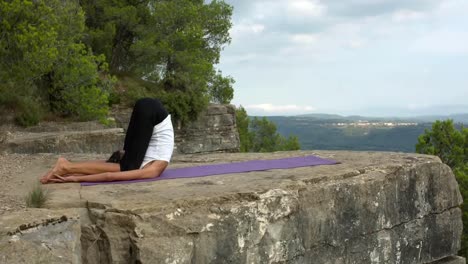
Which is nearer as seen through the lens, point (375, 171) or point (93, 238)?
point (93, 238)

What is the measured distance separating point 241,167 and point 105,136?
6682mm

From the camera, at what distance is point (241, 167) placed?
5902 mm

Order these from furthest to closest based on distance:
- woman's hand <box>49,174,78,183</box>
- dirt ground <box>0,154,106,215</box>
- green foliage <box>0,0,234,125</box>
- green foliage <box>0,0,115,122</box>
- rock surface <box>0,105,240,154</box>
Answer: green foliage <box>0,0,234,125</box>, green foliage <box>0,0,115,122</box>, rock surface <box>0,105,240,154</box>, woman's hand <box>49,174,78,183</box>, dirt ground <box>0,154,106,215</box>

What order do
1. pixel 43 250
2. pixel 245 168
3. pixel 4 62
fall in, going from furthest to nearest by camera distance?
pixel 4 62 → pixel 245 168 → pixel 43 250

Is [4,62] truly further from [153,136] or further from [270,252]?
[270,252]

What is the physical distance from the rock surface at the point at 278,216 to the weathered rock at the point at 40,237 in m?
0.01

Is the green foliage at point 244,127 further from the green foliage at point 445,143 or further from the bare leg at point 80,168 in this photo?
the bare leg at point 80,168

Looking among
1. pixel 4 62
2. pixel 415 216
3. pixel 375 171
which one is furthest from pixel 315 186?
pixel 4 62

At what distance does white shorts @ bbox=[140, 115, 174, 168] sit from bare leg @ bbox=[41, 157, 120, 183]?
392 millimetres

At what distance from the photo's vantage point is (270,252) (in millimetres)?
4359

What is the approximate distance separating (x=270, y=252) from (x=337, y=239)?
3.04 ft

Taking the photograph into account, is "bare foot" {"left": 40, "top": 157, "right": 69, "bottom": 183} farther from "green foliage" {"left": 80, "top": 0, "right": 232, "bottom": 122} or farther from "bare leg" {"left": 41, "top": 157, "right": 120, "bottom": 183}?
"green foliage" {"left": 80, "top": 0, "right": 232, "bottom": 122}

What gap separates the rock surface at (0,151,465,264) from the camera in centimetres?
370

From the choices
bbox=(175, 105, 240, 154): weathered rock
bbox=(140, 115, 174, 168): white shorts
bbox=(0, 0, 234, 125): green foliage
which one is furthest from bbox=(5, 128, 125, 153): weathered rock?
bbox=(175, 105, 240, 154): weathered rock
